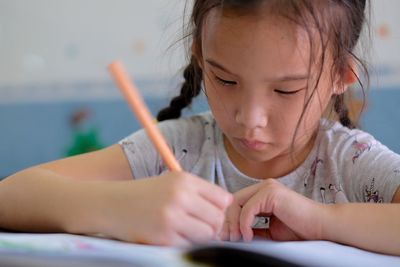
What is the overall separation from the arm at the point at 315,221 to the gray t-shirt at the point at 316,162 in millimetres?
132

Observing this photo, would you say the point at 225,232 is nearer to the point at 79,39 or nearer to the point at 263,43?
the point at 263,43

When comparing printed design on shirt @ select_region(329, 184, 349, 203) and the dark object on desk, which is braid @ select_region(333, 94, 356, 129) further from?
the dark object on desk

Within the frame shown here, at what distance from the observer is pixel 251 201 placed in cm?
52

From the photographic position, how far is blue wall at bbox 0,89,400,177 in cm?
148

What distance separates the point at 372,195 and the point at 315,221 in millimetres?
178

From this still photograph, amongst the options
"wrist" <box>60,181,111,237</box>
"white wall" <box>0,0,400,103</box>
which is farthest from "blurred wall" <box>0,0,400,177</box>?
"wrist" <box>60,181,111,237</box>

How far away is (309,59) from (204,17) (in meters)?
0.13

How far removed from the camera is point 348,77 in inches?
26.3

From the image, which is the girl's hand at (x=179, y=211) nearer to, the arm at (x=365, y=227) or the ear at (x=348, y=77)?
the arm at (x=365, y=227)

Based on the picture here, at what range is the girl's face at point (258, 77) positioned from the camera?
1.82 ft

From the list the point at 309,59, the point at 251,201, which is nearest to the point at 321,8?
the point at 309,59

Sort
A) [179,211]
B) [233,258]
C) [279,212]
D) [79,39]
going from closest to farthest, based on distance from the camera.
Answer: [233,258] < [179,211] < [279,212] < [79,39]

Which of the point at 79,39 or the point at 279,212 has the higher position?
the point at 79,39

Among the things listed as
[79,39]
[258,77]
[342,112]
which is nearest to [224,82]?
[258,77]
